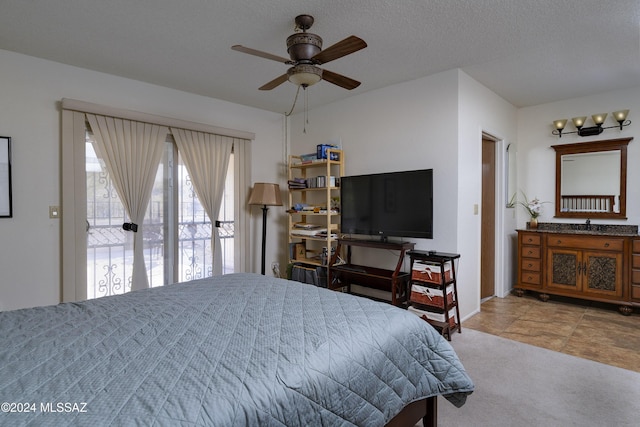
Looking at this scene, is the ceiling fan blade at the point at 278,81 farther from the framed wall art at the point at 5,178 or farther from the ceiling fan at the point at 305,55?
the framed wall art at the point at 5,178

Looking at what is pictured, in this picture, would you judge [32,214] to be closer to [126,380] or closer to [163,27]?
[163,27]

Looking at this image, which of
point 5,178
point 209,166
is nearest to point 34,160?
point 5,178

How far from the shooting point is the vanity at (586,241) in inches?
140

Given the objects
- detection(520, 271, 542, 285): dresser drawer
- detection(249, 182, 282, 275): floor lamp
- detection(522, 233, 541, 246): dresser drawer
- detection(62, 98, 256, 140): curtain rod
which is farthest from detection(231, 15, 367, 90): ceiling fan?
detection(520, 271, 542, 285): dresser drawer

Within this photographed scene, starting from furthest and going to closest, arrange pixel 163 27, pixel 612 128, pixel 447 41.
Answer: pixel 612 128 → pixel 447 41 → pixel 163 27

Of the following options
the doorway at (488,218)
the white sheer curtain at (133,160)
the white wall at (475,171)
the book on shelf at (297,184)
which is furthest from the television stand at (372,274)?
the white sheer curtain at (133,160)

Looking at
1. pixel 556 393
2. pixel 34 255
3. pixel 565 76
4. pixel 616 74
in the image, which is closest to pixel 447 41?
pixel 565 76

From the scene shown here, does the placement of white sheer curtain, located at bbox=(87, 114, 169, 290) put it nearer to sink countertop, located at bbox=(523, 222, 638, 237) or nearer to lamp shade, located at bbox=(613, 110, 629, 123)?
sink countertop, located at bbox=(523, 222, 638, 237)

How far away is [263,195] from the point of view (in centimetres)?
412

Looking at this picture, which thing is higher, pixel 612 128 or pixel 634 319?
pixel 612 128

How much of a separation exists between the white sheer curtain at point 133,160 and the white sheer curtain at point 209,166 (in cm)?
28

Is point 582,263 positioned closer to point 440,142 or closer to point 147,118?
point 440,142

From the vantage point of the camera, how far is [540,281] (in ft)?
13.4

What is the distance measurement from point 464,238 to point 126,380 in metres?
3.12
